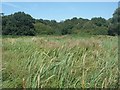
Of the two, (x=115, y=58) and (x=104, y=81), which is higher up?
(x=115, y=58)

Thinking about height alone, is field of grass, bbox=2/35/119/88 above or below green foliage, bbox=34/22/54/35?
below

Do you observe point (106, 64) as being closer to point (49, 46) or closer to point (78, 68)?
point (78, 68)

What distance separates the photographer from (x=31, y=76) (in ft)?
6.43

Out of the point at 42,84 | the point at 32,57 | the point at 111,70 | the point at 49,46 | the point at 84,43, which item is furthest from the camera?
the point at 84,43

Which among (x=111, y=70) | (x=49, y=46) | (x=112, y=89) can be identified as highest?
(x=49, y=46)

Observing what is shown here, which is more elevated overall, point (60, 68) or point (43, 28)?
point (43, 28)

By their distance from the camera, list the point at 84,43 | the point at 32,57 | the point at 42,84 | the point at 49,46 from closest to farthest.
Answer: the point at 42,84 → the point at 32,57 → the point at 49,46 → the point at 84,43

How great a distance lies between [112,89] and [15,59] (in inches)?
34.4

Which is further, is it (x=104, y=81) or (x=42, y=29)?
(x=42, y=29)

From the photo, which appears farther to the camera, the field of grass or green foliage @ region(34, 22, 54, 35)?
green foliage @ region(34, 22, 54, 35)

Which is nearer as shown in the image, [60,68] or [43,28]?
[60,68]

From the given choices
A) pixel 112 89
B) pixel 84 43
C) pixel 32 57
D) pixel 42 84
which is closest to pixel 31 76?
pixel 42 84

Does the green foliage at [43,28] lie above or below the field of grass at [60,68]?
above

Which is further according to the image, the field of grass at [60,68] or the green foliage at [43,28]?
the green foliage at [43,28]
